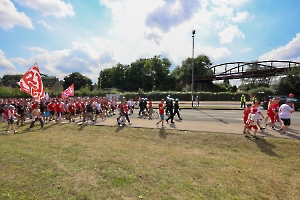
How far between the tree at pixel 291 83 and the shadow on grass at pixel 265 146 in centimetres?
2966

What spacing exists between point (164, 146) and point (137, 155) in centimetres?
157

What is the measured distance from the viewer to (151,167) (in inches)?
203

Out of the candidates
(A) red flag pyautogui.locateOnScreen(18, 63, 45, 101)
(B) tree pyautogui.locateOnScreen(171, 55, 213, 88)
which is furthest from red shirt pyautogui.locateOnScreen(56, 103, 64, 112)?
(B) tree pyautogui.locateOnScreen(171, 55, 213, 88)

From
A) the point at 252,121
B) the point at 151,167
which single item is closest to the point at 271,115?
the point at 252,121

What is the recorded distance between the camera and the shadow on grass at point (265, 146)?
635 centimetres

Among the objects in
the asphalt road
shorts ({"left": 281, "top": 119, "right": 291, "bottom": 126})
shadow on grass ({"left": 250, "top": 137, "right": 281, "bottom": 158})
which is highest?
shorts ({"left": 281, "top": 119, "right": 291, "bottom": 126})

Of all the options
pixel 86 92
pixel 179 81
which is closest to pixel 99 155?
pixel 86 92

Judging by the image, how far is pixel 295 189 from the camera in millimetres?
4145

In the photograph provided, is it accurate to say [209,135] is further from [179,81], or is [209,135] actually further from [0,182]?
[179,81]

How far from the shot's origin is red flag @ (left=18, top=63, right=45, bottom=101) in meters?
10.2

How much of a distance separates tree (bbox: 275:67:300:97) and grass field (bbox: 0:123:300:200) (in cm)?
2948

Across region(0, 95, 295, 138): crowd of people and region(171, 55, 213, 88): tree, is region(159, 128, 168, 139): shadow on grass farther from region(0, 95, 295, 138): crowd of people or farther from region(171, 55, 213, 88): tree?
region(171, 55, 213, 88): tree

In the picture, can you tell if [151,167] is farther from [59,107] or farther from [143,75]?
[143,75]

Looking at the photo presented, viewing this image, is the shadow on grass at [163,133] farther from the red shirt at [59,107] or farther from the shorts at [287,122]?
the red shirt at [59,107]
